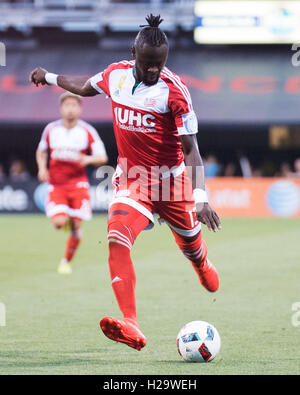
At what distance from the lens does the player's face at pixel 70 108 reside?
39.1 feet

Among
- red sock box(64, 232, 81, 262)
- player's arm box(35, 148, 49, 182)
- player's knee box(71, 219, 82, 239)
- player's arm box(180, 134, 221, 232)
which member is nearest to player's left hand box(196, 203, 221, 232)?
player's arm box(180, 134, 221, 232)

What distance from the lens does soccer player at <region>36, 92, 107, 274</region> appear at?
1180 centimetres

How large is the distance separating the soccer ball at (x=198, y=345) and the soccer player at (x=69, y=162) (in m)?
5.86

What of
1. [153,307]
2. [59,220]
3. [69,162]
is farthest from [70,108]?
[153,307]

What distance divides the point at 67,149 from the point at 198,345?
6743 mm

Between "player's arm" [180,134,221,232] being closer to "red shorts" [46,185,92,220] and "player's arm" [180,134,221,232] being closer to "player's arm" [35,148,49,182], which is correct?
"player's arm" [35,148,49,182]

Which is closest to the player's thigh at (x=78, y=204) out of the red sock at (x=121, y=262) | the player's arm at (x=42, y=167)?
the player's arm at (x=42, y=167)

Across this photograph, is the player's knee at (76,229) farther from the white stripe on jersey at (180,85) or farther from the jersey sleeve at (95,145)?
the white stripe on jersey at (180,85)

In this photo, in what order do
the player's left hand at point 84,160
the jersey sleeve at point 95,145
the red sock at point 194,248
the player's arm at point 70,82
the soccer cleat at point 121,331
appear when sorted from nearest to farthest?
the soccer cleat at point 121,331 → the player's arm at point 70,82 → the red sock at point 194,248 → the player's left hand at point 84,160 → the jersey sleeve at point 95,145

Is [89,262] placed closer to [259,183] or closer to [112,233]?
[112,233]

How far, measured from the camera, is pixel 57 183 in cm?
1209

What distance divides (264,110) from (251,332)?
70.8 ft

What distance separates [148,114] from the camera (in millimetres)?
6410

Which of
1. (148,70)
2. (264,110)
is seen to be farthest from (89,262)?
(264,110)
